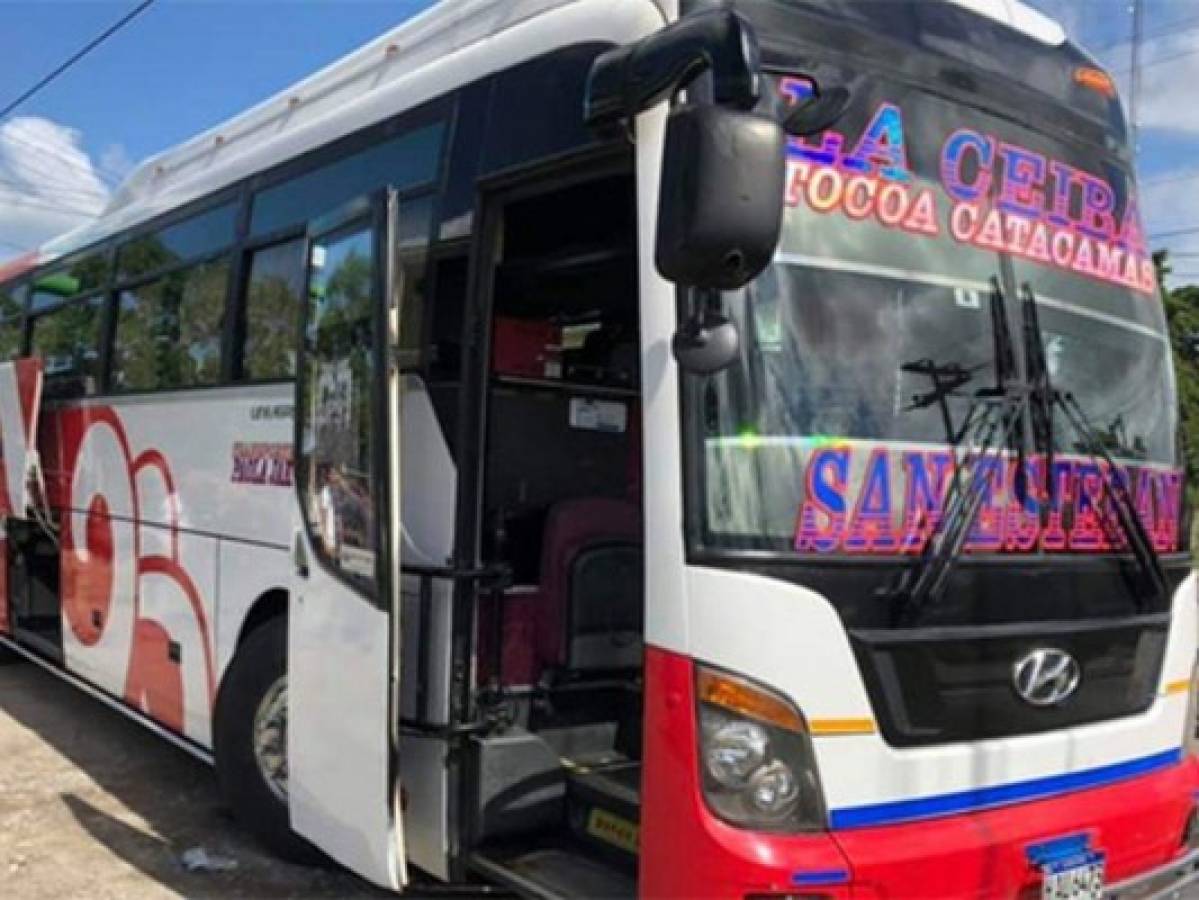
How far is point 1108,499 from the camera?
380 cm

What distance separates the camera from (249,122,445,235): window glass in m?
4.43

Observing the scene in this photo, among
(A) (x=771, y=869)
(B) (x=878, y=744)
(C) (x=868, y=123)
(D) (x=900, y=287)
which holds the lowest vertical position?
(A) (x=771, y=869)

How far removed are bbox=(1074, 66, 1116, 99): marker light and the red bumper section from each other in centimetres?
236

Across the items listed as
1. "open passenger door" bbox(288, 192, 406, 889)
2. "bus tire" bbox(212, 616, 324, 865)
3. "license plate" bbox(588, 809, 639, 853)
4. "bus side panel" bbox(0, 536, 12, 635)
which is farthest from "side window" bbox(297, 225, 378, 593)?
"bus side panel" bbox(0, 536, 12, 635)

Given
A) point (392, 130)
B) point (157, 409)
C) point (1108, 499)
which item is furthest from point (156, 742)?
point (1108, 499)

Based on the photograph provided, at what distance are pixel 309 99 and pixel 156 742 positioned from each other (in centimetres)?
384

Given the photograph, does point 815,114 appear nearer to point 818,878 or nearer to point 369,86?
point 818,878

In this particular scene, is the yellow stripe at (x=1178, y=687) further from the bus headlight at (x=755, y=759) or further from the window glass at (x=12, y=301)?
the window glass at (x=12, y=301)

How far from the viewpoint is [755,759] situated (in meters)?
3.16

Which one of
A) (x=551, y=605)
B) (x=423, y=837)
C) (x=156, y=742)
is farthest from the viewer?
(x=156, y=742)

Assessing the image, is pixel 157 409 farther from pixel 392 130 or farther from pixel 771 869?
pixel 771 869

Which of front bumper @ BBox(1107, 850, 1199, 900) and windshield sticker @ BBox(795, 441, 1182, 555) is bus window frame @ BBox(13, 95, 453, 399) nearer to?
windshield sticker @ BBox(795, 441, 1182, 555)

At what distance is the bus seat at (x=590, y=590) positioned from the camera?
14.5 ft

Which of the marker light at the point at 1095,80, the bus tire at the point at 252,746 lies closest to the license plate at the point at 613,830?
the bus tire at the point at 252,746
